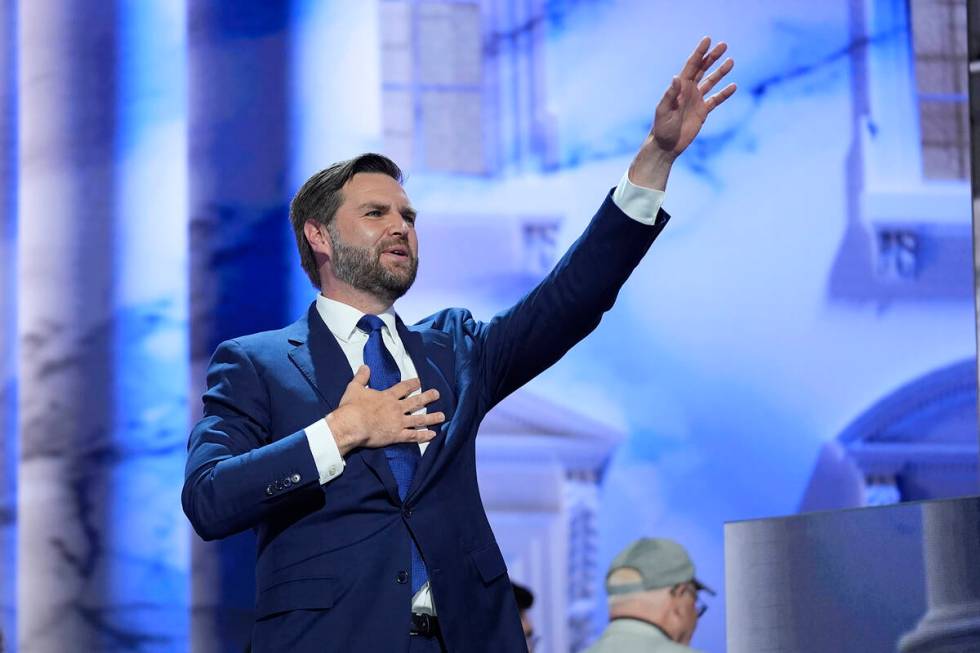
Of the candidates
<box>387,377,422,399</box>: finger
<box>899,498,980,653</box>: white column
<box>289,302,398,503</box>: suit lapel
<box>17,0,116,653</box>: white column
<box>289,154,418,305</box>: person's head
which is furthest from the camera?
<box>17,0,116,653</box>: white column

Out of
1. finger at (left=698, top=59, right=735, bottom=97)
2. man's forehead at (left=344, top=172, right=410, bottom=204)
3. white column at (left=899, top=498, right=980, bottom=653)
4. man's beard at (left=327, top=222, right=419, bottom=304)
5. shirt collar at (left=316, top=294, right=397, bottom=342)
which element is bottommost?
white column at (left=899, top=498, right=980, bottom=653)

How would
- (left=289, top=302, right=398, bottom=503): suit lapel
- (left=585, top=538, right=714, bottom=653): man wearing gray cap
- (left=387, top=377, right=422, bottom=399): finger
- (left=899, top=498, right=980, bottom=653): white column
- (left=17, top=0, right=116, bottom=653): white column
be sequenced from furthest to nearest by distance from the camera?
1. (left=17, top=0, right=116, bottom=653): white column
2. (left=585, top=538, right=714, bottom=653): man wearing gray cap
3. (left=289, top=302, right=398, bottom=503): suit lapel
4. (left=387, top=377, right=422, bottom=399): finger
5. (left=899, top=498, right=980, bottom=653): white column

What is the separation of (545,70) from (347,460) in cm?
322

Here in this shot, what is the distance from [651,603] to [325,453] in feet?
4.88

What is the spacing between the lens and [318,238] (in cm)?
198

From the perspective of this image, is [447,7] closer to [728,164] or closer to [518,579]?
[728,164]

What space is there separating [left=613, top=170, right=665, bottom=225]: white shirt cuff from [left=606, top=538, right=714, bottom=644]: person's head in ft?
4.38

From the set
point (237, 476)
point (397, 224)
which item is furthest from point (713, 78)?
point (237, 476)

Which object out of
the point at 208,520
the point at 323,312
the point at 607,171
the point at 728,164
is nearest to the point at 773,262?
the point at 728,164

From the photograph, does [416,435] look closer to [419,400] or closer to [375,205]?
[419,400]

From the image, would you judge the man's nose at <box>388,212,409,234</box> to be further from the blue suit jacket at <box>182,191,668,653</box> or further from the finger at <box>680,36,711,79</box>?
the finger at <box>680,36,711,79</box>

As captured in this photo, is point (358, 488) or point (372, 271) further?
point (372, 271)

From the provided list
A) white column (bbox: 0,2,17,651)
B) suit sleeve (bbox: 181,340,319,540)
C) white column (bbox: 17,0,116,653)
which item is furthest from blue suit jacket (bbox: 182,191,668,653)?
white column (bbox: 0,2,17,651)

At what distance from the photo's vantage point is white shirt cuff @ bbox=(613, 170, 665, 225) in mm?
1833
